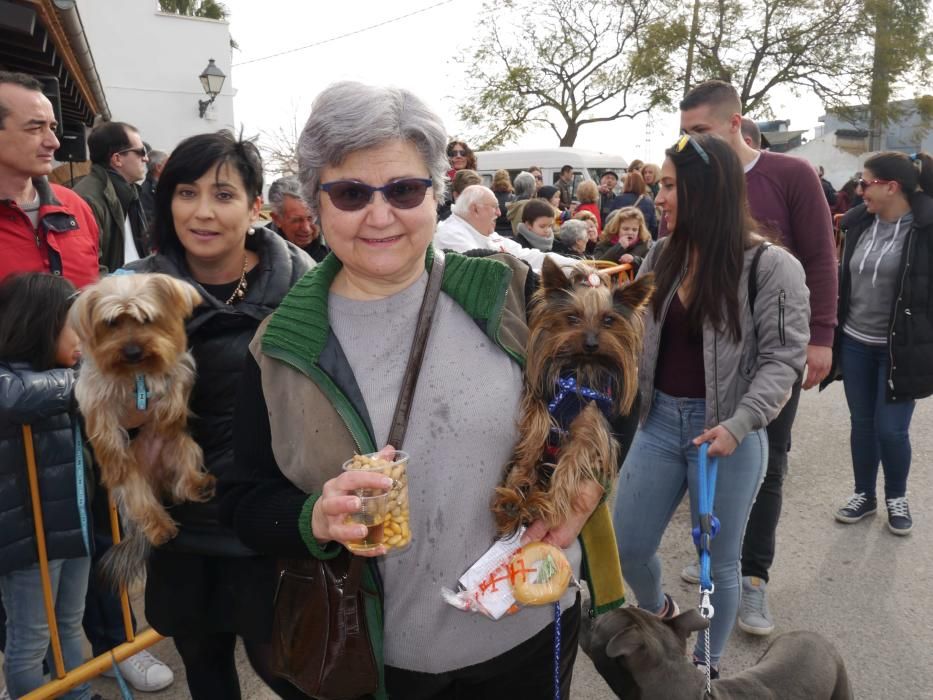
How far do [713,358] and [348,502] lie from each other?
206cm

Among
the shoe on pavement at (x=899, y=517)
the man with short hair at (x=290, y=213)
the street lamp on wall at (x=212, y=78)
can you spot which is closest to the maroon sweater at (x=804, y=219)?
the shoe on pavement at (x=899, y=517)

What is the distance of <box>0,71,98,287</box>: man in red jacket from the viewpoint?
3238 mm

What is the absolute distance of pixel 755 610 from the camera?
12.8 feet

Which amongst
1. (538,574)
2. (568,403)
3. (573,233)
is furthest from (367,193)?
(573,233)

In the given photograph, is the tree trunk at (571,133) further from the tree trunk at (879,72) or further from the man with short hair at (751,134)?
the man with short hair at (751,134)

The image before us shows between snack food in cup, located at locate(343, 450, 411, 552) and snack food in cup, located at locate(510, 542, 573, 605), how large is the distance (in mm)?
342

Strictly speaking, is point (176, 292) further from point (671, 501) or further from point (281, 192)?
point (281, 192)

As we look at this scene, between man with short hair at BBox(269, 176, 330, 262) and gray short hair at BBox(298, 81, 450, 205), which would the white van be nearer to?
man with short hair at BBox(269, 176, 330, 262)

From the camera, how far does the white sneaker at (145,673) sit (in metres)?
3.42

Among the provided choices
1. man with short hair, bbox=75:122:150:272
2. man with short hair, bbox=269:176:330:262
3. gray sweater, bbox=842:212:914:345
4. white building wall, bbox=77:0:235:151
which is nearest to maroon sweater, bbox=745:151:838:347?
gray sweater, bbox=842:212:914:345

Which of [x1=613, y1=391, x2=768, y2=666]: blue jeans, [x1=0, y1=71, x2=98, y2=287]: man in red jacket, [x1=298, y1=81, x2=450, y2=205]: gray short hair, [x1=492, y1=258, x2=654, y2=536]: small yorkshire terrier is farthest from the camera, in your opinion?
[x1=0, y1=71, x2=98, y2=287]: man in red jacket

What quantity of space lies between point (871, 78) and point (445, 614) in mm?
35631

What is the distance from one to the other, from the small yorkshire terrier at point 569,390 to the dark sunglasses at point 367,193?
1.59 ft

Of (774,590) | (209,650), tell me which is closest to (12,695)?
(209,650)
